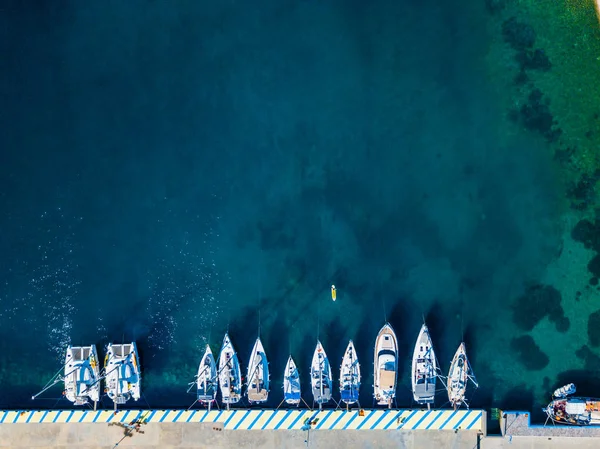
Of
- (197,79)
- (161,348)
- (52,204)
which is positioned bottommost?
(161,348)

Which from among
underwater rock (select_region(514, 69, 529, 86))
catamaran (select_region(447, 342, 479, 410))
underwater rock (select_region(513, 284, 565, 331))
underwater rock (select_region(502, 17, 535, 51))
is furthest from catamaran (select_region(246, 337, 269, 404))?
underwater rock (select_region(502, 17, 535, 51))

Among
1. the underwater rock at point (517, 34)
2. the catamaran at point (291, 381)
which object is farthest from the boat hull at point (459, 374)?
the underwater rock at point (517, 34)

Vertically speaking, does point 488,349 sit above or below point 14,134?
below

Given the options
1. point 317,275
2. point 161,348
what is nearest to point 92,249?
point 161,348

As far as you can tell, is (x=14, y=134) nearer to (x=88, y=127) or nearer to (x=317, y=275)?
(x=88, y=127)

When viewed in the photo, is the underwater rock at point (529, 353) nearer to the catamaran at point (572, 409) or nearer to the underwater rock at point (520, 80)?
the catamaran at point (572, 409)
